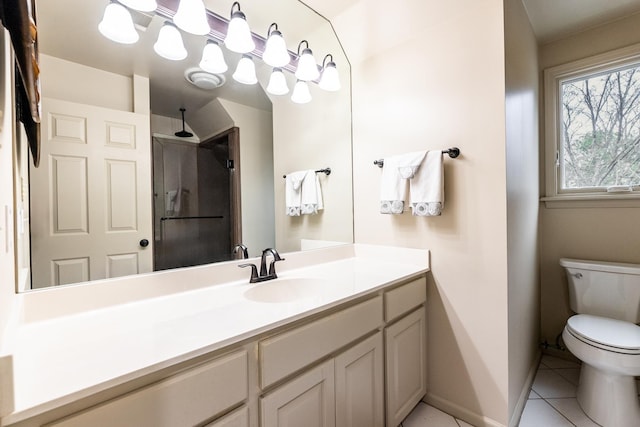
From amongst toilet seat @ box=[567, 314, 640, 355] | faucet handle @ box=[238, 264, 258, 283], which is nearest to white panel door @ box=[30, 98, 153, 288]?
faucet handle @ box=[238, 264, 258, 283]

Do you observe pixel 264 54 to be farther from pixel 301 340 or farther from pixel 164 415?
pixel 164 415

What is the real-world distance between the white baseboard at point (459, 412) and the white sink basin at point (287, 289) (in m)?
0.98

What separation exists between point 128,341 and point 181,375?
0.20 m

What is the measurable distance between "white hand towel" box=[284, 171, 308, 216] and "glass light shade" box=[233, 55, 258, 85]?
56cm

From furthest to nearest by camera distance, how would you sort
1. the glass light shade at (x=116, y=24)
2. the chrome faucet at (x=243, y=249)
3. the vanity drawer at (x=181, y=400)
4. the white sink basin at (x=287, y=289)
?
1. the chrome faucet at (x=243, y=249)
2. the white sink basin at (x=287, y=289)
3. the glass light shade at (x=116, y=24)
4. the vanity drawer at (x=181, y=400)

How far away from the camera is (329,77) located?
5.92ft

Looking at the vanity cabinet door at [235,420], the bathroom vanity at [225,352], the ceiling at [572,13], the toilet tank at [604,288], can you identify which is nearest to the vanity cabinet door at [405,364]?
the bathroom vanity at [225,352]

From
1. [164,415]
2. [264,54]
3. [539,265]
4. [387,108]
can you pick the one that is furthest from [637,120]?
[164,415]

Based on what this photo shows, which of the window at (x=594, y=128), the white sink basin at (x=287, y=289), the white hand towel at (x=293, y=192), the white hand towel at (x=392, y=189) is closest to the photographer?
the white sink basin at (x=287, y=289)

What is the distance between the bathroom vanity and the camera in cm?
60

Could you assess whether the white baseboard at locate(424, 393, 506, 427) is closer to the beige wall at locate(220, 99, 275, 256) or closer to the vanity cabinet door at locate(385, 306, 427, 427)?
the vanity cabinet door at locate(385, 306, 427, 427)

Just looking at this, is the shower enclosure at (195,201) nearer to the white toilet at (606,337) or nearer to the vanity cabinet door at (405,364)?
the vanity cabinet door at (405,364)

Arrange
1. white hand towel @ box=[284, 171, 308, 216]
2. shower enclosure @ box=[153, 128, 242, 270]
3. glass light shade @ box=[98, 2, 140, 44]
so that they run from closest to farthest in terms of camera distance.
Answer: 1. glass light shade @ box=[98, 2, 140, 44]
2. shower enclosure @ box=[153, 128, 242, 270]
3. white hand towel @ box=[284, 171, 308, 216]

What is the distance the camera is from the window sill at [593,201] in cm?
183
